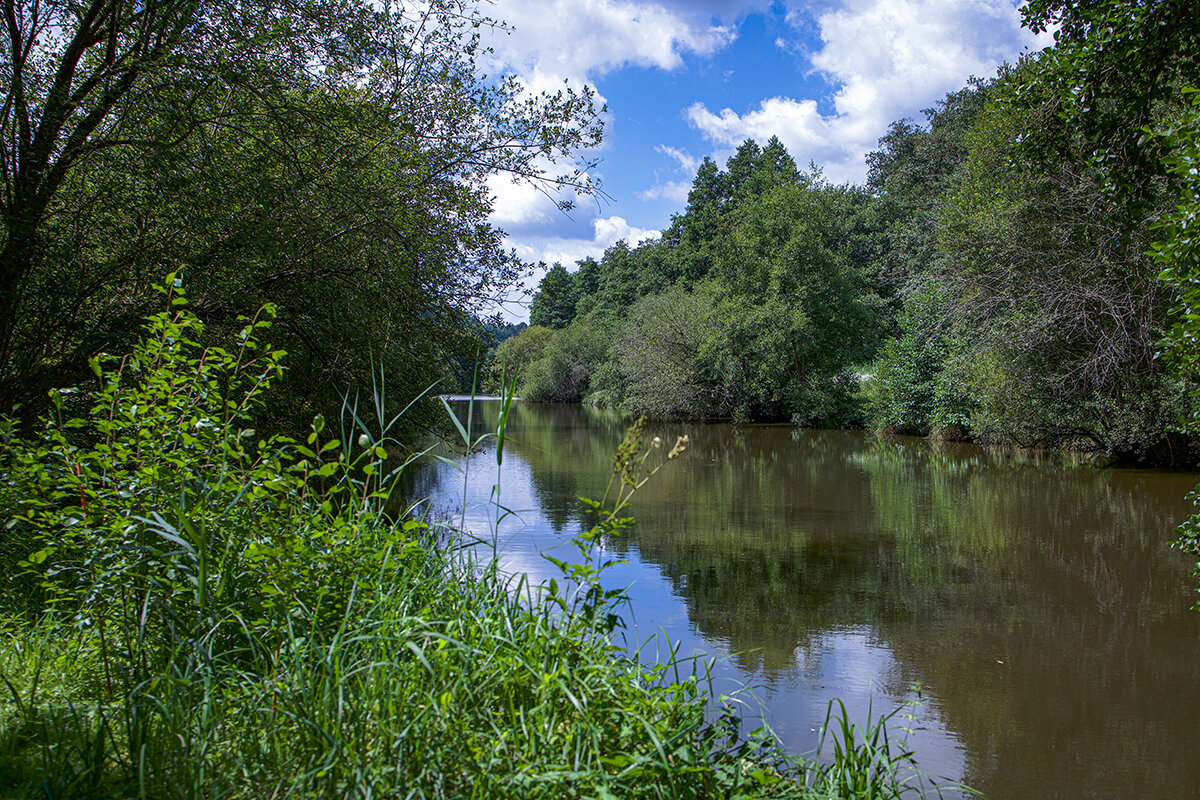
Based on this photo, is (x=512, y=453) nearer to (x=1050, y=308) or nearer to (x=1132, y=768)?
(x=1050, y=308)

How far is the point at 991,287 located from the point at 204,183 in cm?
1357

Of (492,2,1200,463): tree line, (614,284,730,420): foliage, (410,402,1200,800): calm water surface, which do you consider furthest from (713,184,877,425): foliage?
(410,402,1200,800): calm water surface

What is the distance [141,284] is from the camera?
18.5ft

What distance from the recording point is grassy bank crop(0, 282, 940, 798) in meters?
2.03

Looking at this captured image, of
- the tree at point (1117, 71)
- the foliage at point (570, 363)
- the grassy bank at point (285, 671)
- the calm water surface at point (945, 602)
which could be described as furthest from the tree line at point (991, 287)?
the foliage at point (570, 363)

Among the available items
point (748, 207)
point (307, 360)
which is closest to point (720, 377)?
point (748, 207)

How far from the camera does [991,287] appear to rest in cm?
1469

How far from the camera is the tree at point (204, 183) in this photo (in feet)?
17.4

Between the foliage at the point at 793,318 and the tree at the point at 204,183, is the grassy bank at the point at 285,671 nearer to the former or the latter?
the tree at the point at 204,183

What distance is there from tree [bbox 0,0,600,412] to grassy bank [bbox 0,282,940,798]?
99.1 inches

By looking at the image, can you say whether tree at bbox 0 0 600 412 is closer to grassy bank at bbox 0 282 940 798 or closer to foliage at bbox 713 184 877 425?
grassy bank at bbox 0 282 940 798

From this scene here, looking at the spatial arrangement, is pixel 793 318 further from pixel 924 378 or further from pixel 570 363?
pixel 570 363

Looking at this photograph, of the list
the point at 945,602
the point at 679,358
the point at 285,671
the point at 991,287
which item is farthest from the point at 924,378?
the point at 285,671

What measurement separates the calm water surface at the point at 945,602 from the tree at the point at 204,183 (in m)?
2.58
